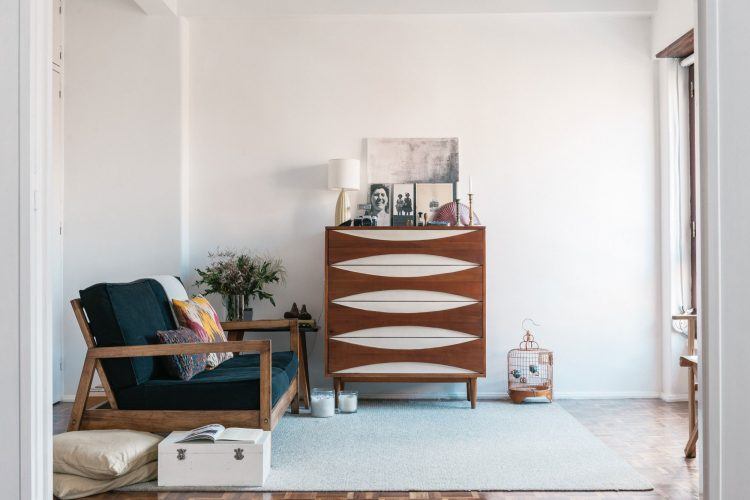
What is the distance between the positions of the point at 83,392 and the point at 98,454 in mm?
390

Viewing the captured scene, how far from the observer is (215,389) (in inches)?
134

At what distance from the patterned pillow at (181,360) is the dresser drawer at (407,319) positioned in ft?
4.10

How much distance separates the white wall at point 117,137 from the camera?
5293mm

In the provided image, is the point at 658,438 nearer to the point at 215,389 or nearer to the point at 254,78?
the point at 215,389

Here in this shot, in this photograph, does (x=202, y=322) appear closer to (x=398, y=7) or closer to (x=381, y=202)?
(x=381, y=202)

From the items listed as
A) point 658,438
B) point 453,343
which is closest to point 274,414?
point 453,343

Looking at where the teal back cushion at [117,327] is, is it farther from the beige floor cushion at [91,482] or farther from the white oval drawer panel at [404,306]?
the white oval drawer panel at [404,306]

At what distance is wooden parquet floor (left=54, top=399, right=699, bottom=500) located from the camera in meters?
3.11
